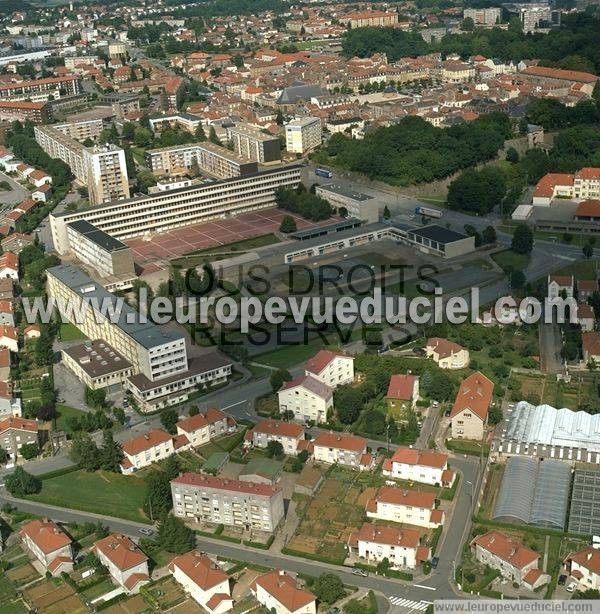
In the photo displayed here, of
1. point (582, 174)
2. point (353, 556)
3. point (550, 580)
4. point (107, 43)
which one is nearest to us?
point (550, 580)

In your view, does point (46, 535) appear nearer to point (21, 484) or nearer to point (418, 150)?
point (21, 484)

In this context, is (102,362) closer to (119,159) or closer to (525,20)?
(119,159)

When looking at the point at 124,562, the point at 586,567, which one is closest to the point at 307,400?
the point at 124,562

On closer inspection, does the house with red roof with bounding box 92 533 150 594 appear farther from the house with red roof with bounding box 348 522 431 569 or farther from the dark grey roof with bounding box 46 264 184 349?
the dark grey roof with bounding box 46 264 184 349

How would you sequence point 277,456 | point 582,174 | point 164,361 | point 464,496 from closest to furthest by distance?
point 464,496 < point 277,456 < point 164,361 < point 582,174

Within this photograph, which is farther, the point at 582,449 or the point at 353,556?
the point at 582,449

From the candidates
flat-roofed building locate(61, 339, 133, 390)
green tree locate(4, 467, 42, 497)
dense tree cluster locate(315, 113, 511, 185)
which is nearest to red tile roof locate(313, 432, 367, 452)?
green tree locate(4, 467, 42, 497)

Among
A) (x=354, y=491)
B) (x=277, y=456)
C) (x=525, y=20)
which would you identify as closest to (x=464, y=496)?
(x=354, y=491)
